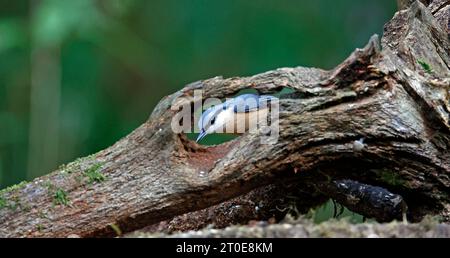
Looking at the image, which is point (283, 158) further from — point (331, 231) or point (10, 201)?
point (10, 201)

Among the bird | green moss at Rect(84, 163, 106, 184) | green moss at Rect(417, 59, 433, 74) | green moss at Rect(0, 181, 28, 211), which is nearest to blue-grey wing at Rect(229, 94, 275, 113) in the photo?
the bird

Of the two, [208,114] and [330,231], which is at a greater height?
[208,114]

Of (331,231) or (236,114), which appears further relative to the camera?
(236,114)

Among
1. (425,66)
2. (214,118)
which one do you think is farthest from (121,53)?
(425,66)

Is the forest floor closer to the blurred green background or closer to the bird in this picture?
the bird

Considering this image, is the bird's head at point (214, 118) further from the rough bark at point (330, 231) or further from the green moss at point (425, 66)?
the green moss at point (425, 66)

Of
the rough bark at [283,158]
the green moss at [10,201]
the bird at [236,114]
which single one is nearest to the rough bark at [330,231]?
the rough bark at [283,158]
